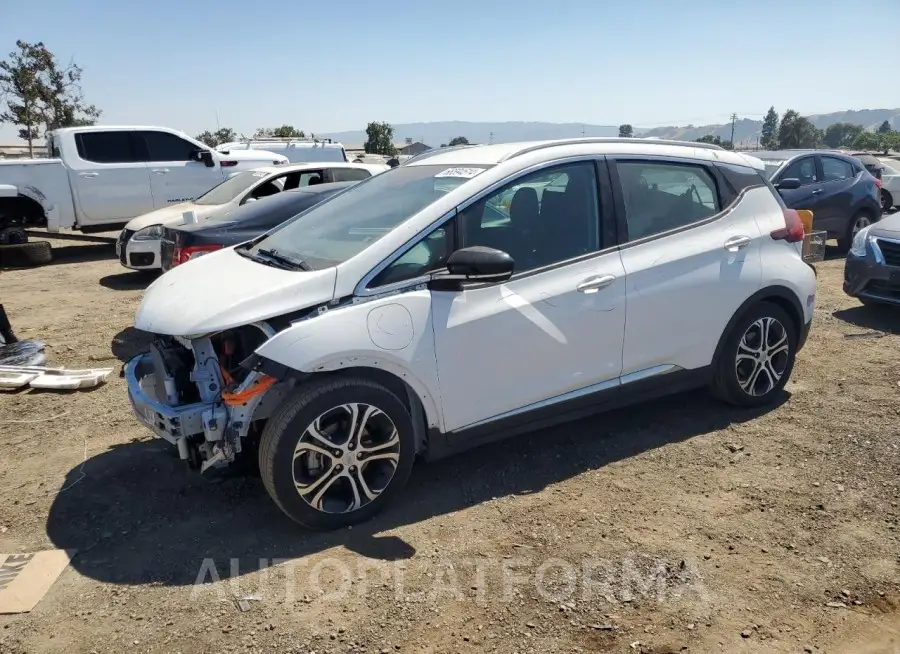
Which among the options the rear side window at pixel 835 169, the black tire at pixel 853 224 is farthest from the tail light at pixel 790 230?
the rear side window at pixel 835 169

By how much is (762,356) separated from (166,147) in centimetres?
1123

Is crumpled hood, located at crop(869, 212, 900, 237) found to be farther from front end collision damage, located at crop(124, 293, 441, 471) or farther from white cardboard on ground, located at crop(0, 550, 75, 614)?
white cardboard on ground, located at crop(0, 550, 75, 614)

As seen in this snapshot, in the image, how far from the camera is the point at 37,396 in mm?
5246

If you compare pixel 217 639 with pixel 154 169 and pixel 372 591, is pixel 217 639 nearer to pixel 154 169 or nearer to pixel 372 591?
pixel 372 591

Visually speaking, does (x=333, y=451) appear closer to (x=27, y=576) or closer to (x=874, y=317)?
(x=27, y=576)

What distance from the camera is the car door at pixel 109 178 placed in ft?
38.8

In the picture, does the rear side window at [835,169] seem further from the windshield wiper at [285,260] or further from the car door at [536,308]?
the windshield wiper at [285,260]

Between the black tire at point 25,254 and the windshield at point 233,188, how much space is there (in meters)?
3.67

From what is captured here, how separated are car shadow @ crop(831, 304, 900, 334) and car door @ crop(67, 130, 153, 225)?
11.0m

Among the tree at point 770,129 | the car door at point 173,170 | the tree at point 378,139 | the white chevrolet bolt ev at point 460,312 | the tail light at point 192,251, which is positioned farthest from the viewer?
the tree at point 770,129

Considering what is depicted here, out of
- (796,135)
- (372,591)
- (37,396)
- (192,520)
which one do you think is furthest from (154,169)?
(796,135)

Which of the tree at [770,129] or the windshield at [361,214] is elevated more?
the tree at [770,129]

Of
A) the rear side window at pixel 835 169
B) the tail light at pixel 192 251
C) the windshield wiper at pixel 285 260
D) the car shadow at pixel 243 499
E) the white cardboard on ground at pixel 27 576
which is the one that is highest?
the rear side window at pixel 835 169

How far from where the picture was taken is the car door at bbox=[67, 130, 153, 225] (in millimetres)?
11812
